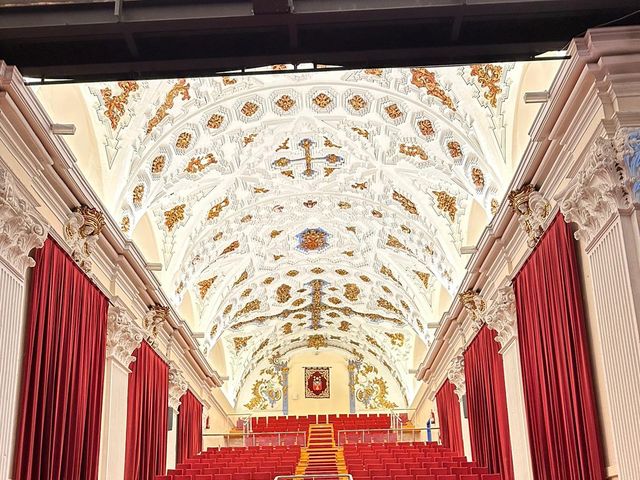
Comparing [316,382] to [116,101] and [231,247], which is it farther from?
[116,101]

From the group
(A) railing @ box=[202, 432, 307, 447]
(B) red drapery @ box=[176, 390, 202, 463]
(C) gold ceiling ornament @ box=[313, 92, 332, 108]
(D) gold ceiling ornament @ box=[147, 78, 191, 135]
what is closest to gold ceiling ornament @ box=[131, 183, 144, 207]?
(D) gold ceiling ornament @ box=[147, 78, 191, 135]

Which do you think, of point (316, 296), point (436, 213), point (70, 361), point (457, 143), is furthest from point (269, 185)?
point (316, 296)

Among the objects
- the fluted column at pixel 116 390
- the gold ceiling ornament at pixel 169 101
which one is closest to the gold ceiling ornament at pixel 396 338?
the fluted column at pixel 116 390

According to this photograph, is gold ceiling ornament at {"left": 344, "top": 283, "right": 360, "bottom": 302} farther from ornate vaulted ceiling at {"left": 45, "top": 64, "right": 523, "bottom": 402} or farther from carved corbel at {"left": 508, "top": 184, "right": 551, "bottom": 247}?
carved corbel at {"left": 508, "top": 184, "right": 551, "bottom": 247}

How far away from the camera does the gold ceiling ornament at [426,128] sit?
16438 millimetres

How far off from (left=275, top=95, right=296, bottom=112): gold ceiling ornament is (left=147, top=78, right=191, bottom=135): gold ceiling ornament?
215cm

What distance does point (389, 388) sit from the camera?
40531 millimetres

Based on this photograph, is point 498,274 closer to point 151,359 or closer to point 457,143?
point 457,143

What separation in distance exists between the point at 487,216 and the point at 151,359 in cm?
844

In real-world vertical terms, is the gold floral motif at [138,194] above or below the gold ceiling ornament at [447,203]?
below

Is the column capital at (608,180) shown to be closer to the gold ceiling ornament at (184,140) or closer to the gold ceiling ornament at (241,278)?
the gold ceiling ornament at (184,140)

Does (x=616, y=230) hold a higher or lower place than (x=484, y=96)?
lower

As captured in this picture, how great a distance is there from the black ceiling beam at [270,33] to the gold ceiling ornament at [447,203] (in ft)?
34.6

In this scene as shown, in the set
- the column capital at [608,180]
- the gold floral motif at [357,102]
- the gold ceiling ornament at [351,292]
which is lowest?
the column capital at [608,180]
